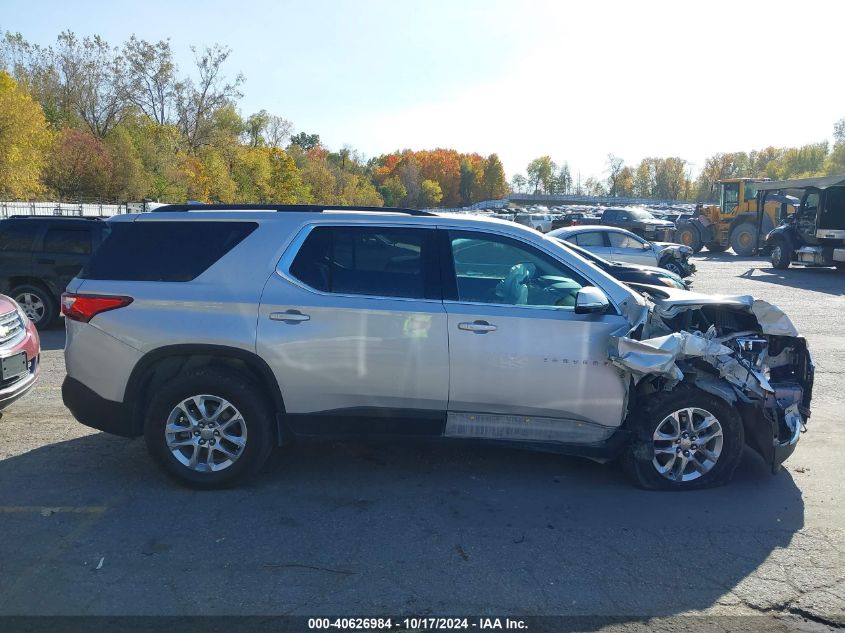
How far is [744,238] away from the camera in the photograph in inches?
1191

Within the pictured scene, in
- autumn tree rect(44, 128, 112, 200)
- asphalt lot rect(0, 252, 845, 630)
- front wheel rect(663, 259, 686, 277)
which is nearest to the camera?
asphalt lot rect(0, 252, 845, 630)

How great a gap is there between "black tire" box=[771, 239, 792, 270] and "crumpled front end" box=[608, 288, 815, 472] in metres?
20.1

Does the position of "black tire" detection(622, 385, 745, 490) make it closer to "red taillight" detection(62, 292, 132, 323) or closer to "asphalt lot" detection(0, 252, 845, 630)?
"asphalt lot" detection(0, 252, 845, 630)

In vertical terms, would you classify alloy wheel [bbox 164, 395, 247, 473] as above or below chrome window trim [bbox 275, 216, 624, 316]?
below

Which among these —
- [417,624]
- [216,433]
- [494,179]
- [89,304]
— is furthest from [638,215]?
[494,179]

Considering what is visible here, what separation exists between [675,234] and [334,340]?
3060 cm

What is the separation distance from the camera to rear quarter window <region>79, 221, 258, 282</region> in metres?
4.96

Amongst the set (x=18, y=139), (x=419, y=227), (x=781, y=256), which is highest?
(x=18, y=139)

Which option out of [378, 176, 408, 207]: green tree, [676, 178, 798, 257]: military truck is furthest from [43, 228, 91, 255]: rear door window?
[378, 176, 408, 207]: green tree

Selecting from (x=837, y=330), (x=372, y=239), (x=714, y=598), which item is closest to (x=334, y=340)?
(x=372, y=239)

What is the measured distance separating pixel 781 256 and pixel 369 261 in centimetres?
2208

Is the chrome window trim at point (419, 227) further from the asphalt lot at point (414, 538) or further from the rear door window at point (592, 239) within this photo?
the rear door window at point (592, 239)

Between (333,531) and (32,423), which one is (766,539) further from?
(32,423)

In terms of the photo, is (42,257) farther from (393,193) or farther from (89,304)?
(393,193)
